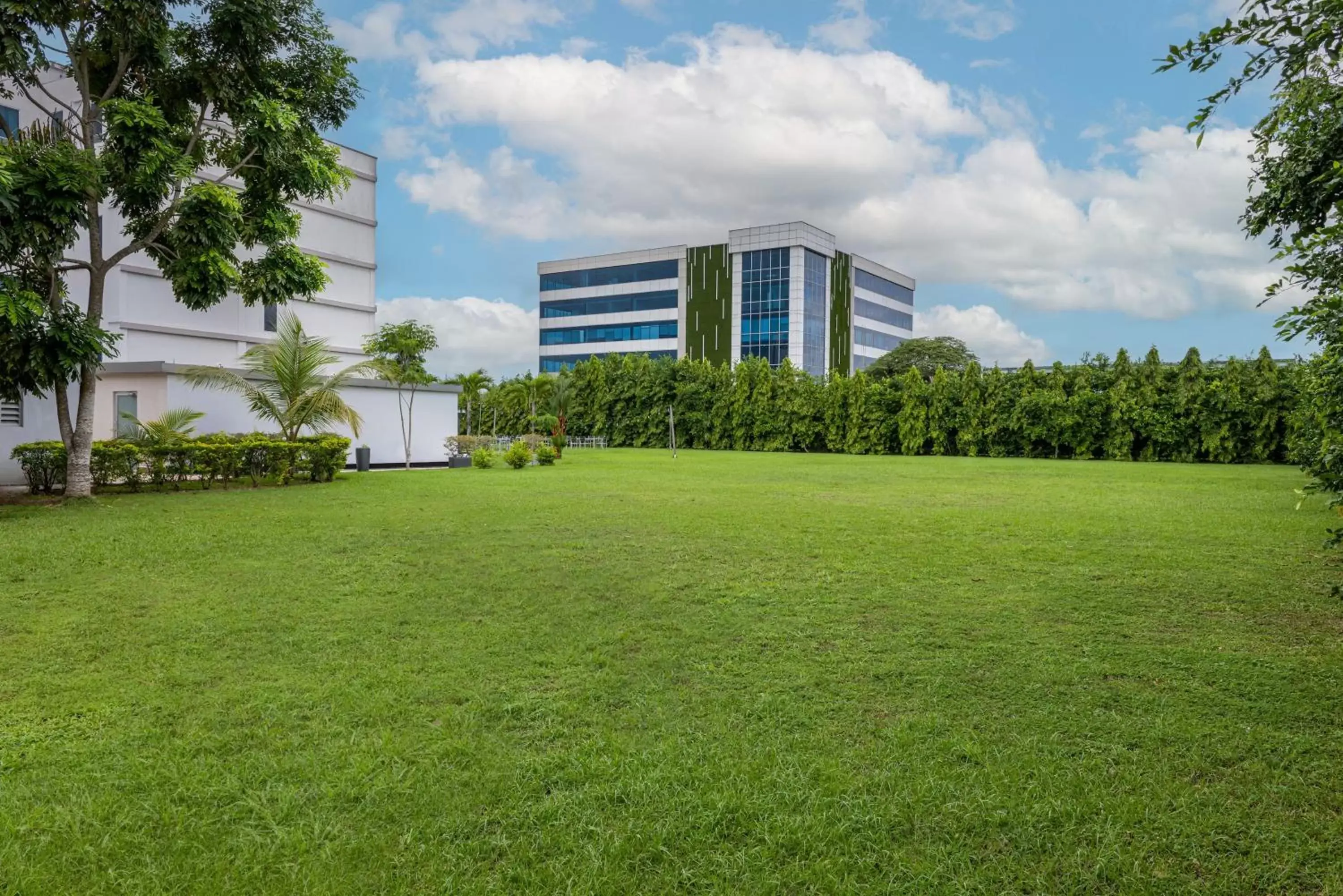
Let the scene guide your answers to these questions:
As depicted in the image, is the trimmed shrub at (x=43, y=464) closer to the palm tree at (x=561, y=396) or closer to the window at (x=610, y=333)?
the palm tree at (x=561, y=396)

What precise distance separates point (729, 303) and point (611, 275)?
11109 mm

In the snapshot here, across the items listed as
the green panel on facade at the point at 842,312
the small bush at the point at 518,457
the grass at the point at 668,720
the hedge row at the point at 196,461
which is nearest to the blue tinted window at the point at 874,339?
the green panel on facade at the point at 842,312

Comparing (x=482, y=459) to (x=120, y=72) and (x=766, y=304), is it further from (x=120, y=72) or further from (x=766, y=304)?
(x=766, y=304)

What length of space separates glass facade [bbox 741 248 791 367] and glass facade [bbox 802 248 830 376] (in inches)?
51.9

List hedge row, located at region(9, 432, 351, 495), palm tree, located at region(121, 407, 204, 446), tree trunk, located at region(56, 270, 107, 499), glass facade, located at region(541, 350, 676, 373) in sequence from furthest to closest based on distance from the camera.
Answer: glass facade, located at region(541, 350, 676, 373)
palm tree, located at region(121, 407, 204, 446)
hedge row, located at region(9, 432, 351, 495)
tree trunk, located at region(56, 270, 107, 499)

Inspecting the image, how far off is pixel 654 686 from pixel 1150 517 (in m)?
9.30

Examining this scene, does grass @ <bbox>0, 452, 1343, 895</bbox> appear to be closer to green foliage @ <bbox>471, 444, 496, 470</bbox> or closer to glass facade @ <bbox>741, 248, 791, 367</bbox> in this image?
green foliage @ <bbox>471, 444, 496, 470</bbox>

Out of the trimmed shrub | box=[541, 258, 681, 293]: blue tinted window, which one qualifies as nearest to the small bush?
the trimmed shrub

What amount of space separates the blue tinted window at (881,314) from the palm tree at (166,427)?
5650 centimetres

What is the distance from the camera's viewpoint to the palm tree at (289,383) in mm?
17422

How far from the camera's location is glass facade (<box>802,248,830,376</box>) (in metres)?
59.3

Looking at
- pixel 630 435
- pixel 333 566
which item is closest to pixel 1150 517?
pixel 333 566

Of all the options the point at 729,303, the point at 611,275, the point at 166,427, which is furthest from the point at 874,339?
the point at 166,427

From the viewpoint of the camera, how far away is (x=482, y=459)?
21.8 m
